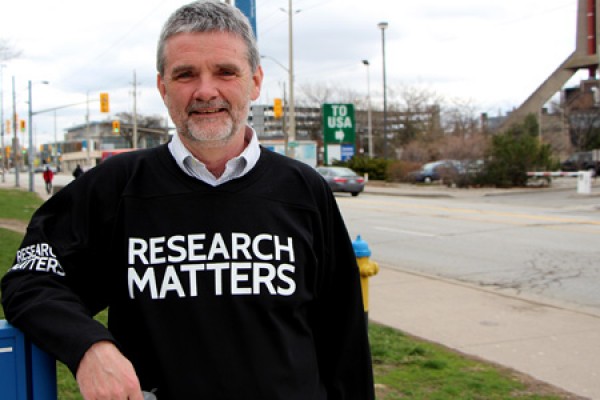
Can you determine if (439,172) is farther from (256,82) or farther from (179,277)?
(179,277)

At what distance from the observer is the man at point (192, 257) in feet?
5.76

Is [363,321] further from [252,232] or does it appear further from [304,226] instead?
[252,232]

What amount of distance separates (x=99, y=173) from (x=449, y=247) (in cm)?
1111

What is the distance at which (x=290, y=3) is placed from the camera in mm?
32875

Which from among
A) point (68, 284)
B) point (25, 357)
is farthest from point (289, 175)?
point (25, 357)

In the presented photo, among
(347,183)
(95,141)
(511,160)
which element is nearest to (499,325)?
(347,183)

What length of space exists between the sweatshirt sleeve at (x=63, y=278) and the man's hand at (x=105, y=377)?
0.09 feet

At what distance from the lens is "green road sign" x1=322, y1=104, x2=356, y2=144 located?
39.1 metres

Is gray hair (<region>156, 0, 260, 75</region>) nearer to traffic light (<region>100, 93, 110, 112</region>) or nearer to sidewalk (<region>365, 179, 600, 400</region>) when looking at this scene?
sidewalk (<region>365, 179, 600, 400</region>)

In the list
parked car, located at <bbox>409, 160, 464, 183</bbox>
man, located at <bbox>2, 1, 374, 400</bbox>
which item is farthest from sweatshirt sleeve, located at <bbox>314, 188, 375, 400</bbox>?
parked car, located at <bbox>409, 160, 464, 183</bbox>

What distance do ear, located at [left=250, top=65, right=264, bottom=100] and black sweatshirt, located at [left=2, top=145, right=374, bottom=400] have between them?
272 millimetres

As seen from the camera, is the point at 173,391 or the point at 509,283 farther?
the point at 509,283

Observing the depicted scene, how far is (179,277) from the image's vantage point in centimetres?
180

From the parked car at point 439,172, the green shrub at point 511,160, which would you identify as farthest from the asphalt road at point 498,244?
the parked car at point 439,172
